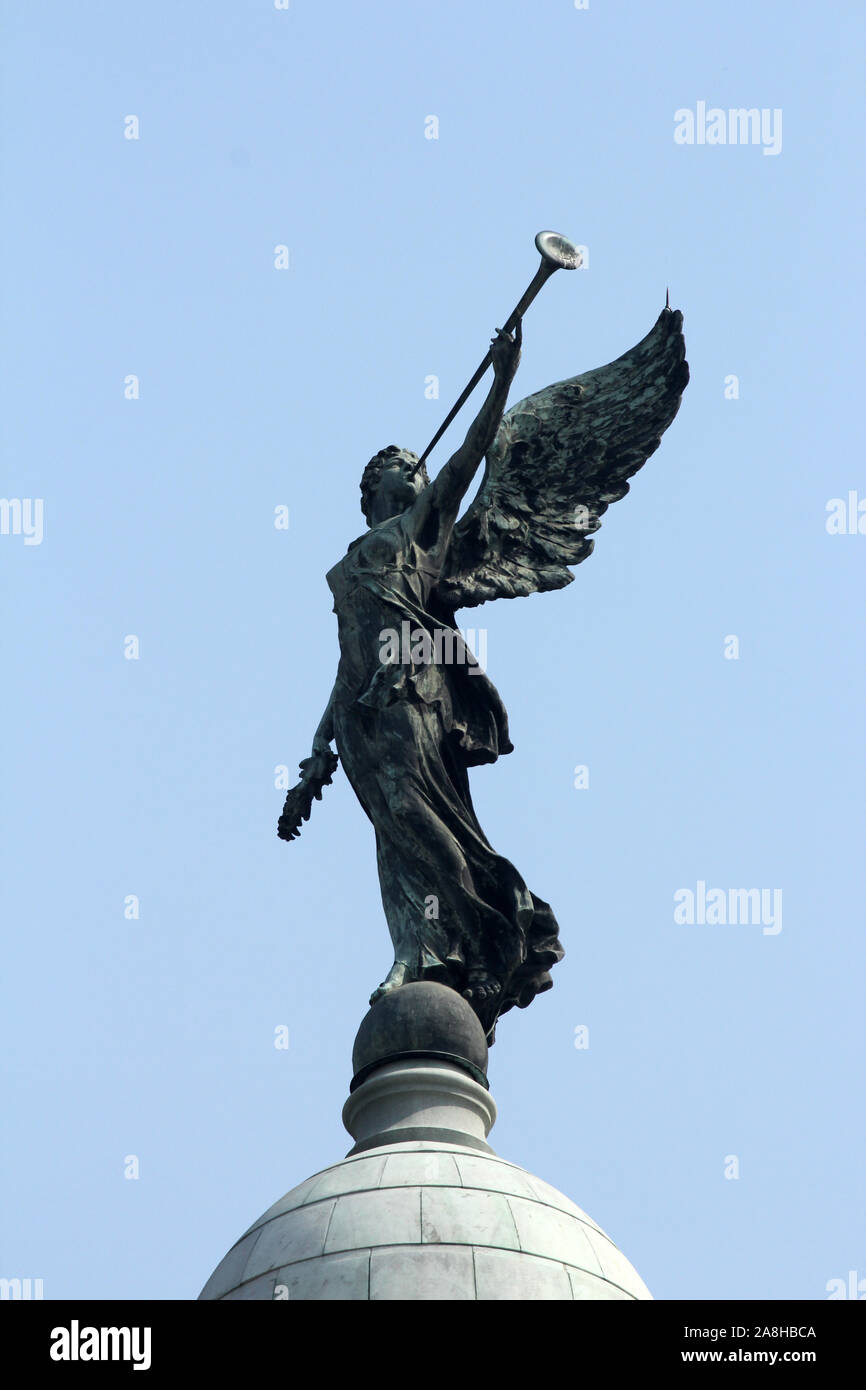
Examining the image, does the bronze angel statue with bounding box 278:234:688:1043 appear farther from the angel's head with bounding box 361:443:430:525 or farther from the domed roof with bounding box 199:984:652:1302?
the domed roof with bounding box 199:984:652:1302

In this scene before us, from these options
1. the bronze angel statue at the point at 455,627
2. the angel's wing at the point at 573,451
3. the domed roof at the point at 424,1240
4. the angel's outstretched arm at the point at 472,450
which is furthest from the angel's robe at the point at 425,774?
the domed roof at the point at 424,1240

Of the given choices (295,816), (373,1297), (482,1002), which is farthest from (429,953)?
(373,1297)

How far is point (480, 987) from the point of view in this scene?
50.7ft

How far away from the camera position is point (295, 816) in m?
17.5

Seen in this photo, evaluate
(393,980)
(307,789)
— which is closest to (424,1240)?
(393,980)

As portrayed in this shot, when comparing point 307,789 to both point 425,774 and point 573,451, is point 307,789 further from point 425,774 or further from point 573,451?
point 573,451

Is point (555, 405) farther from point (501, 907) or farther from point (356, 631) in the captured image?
point (501, 907)

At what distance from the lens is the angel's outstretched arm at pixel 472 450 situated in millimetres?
16359

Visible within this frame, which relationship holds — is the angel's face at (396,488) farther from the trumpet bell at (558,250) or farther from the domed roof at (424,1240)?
the domed roof at (424,1240)

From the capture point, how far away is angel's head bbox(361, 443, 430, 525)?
17.7 meters

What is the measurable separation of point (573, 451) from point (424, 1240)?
300 inches

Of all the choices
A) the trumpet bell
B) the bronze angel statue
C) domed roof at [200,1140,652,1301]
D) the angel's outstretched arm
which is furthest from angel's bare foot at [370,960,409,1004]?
the trumpet bell
